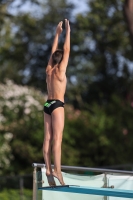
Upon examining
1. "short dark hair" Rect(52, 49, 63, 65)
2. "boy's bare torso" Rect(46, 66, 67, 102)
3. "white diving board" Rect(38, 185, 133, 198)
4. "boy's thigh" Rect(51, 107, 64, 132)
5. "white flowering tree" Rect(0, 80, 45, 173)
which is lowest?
"white diving board" Rect(38, 185, 133, 198)

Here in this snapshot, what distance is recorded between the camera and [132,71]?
33250mm

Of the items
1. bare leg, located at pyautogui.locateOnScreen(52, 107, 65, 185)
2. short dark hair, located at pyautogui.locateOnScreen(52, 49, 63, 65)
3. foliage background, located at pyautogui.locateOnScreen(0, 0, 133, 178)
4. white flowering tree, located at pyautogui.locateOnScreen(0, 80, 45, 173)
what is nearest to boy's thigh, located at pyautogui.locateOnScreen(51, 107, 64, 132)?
bare leg, located at pyautogui.locateOnScreen(52, 107, 65, 185)

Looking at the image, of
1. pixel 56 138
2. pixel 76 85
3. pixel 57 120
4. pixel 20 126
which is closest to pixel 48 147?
pixel 56 138

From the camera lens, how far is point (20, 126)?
20.8m

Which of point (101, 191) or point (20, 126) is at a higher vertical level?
point (20, 126)

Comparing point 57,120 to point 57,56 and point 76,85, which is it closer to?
point 57,56

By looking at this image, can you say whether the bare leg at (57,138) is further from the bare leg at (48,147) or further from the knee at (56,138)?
the bare leg at (48,147)

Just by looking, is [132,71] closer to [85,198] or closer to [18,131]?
[18,131]

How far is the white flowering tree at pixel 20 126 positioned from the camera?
65.9 feet

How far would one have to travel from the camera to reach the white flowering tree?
20084mm

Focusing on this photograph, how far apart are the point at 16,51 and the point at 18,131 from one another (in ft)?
43.6

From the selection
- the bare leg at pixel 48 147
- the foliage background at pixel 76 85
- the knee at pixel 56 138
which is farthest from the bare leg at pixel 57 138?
the foliage background at pixel 76 85

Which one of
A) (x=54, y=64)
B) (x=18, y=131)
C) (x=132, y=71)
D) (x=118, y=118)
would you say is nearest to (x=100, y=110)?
(x=118, y=118)

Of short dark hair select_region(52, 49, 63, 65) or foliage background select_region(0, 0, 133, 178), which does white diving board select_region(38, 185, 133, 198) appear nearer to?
short dark hair select_region(52, 49, 63, 65)
